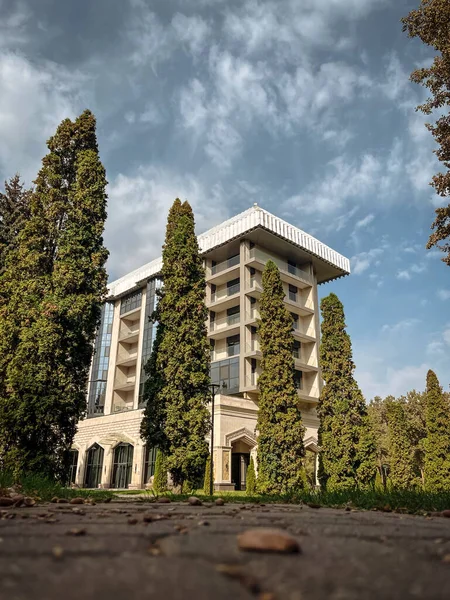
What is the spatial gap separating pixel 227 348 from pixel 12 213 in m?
17.8

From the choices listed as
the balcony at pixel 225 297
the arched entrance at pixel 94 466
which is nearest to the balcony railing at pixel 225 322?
the balcony at pixel 225 297

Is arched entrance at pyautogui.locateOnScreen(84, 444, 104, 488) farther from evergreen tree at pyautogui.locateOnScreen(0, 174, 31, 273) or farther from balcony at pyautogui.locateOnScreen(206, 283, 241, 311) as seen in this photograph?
evergreen tree at pyautogui.locateOnScreen(0, 174, 31, 273)

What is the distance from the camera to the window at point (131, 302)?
41669mm

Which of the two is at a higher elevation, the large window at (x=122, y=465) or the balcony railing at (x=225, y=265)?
the balcony railing at (x=225, y=265)

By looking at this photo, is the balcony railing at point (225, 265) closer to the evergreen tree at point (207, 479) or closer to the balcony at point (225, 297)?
the balcony at point (225, 297)

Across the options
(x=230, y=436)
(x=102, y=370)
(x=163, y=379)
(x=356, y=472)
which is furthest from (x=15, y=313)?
(x=102, y=370)

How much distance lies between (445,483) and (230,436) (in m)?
12.7

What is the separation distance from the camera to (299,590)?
3.86 feet

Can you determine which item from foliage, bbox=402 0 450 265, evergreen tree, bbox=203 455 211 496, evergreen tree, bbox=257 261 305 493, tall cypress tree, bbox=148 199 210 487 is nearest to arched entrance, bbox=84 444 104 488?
evergreen tree, bbox=257 261 305 493

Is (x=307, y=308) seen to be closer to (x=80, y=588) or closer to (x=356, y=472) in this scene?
(x=356, y=472)

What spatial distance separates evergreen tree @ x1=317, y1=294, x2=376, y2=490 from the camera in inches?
887

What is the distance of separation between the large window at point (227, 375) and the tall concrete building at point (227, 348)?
0.24ft

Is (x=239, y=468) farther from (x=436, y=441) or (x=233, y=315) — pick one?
(x=436, y=441)

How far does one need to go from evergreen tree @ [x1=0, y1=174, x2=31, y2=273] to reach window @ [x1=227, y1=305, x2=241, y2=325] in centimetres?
1675
